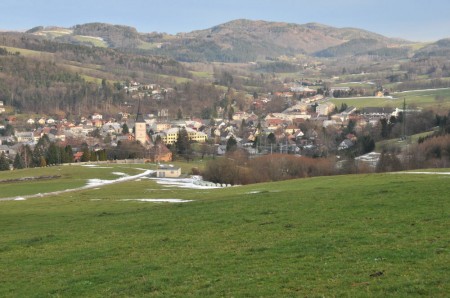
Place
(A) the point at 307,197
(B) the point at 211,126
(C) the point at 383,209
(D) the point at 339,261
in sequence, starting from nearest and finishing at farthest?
(D) the point at 339,261, (C) the point at 383,209, (A) the point at 307,197, (B) the point at 211,126

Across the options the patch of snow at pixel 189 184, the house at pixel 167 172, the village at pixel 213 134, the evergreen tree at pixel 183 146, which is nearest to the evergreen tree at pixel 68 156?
the village at pixel 213 134

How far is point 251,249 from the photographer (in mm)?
17953

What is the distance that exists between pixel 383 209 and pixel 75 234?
13.0m

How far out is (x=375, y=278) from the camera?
513 inches

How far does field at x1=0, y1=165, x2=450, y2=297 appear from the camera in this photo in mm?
13453

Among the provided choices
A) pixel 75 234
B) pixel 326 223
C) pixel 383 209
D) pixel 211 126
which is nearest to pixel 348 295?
pixel 326 223

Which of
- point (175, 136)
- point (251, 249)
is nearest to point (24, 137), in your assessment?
point (175, 136)

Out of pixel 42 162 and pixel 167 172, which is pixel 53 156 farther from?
pixel 167 172

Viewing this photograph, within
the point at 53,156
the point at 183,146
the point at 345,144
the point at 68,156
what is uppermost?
the point at 183,146

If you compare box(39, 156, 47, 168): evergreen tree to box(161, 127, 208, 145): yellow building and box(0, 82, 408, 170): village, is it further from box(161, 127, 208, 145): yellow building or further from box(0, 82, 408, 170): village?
box(161, 127, 208, 145): yellow building

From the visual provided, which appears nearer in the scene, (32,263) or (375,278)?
(375,278)

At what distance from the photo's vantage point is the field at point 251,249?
44.1ft

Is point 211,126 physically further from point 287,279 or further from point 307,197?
point 287,279

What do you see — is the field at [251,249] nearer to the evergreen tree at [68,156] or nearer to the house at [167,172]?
the house at [167,172]
